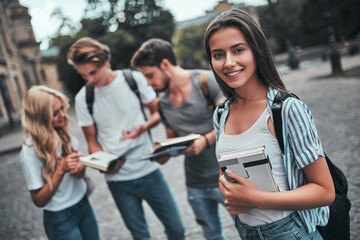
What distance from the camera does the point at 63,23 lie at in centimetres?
4753

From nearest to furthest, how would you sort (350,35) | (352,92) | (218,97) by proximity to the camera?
(218,97) → (352,92) → (350,35)

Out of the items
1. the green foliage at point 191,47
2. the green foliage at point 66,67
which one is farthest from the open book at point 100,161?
the green foliage at point 191,47

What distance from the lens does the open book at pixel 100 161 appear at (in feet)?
7.64

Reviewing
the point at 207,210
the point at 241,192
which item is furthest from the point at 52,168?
the point at 241,192

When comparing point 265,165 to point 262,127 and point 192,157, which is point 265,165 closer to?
point 262,127

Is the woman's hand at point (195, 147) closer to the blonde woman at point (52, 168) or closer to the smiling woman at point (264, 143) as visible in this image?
the smiling woman at point (264, 143)

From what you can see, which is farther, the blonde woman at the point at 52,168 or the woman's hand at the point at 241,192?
the blonde woman at the point at 52,168

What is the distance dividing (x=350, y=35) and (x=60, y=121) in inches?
1381

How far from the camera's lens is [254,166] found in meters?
1.25

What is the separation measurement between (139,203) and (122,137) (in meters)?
0.61

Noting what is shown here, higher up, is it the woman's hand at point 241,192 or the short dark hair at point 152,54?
the short dark hair at point 152,54

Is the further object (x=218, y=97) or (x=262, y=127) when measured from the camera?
(x=218, y=97)

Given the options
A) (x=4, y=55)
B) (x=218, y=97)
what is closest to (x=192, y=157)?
(x=218, y=97)

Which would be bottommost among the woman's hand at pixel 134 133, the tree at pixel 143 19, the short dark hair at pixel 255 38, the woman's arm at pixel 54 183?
the woman's arm at pixel 54 183
